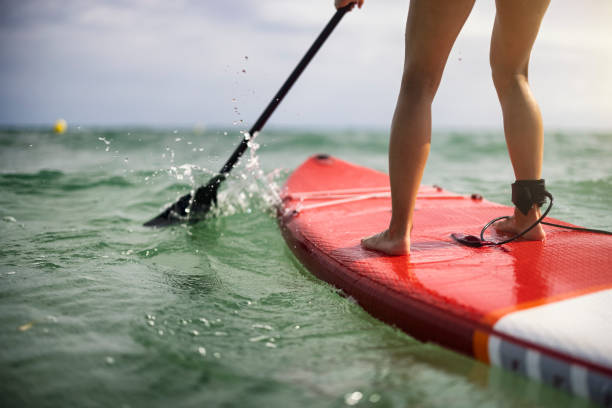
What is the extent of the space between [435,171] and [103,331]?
5697 millimetres

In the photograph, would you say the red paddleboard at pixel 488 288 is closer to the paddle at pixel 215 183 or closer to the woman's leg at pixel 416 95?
the woman's leg at pixel 416 95

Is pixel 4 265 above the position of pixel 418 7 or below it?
below

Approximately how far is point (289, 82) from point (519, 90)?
1.31 meters

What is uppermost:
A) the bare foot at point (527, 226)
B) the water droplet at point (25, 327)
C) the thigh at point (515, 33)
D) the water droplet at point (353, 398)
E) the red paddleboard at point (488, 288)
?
the thigh at point (515, 33)

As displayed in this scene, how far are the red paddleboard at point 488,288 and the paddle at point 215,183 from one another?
791 millimetres

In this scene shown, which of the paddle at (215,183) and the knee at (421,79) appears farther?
the paddle at (215,183)

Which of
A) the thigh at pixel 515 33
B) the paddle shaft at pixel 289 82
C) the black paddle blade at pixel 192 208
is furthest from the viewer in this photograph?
the black paddle blade at pixel 192 208

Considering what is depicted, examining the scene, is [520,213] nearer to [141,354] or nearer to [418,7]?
[418,7]

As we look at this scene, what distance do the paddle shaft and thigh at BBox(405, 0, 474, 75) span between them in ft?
2.85

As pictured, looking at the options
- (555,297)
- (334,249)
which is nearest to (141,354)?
(334,249)

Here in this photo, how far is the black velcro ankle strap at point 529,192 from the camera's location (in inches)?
64.7

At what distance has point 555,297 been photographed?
3.89 feet

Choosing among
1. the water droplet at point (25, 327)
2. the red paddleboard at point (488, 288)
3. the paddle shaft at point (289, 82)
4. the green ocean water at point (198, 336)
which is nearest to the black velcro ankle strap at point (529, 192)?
the red paddleboard at point (488, 288)

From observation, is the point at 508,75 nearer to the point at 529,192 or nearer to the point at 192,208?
the point at 529,192
